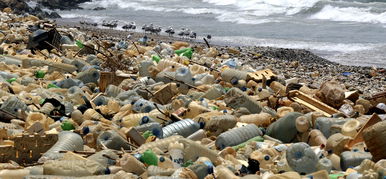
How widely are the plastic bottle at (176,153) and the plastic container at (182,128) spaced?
776 mm

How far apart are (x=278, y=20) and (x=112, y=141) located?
26095mm

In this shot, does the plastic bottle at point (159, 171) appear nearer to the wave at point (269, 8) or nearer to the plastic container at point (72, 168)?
the plastic container at point (72, 168)

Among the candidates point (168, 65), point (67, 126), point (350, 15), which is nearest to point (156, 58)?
point (168, 65)

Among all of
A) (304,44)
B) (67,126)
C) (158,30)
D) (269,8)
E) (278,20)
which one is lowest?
(304,44)

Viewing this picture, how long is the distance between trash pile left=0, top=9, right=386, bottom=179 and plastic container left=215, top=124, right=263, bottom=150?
14 mm

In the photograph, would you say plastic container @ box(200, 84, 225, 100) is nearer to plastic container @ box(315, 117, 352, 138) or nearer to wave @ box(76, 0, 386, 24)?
plastic container @ box(315, 117, 352, 138)

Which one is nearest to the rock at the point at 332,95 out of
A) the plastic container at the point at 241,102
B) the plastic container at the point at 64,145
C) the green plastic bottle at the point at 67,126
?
the plastic container at the point at 241,102

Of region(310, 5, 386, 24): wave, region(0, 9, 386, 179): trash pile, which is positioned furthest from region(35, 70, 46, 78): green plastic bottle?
region(310, 5, 386, 24): wave

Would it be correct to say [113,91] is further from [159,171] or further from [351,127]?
[159,171]

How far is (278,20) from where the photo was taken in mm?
31500

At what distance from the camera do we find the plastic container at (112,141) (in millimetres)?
6270

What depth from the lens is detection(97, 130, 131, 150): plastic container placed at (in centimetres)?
627

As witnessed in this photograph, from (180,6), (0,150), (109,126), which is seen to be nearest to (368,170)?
(109,126)

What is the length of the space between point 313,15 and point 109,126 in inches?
1128
